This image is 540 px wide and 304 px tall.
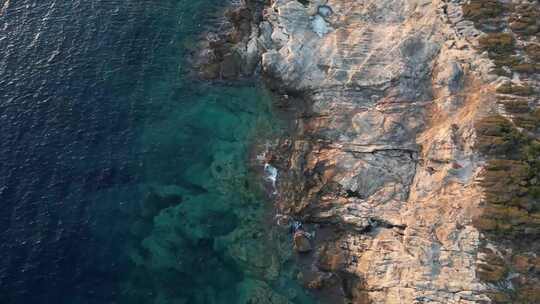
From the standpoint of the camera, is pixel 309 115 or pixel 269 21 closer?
pixel 309 115

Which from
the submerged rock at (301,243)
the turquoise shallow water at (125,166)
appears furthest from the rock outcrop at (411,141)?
the turquoise shallow water at (125,166)

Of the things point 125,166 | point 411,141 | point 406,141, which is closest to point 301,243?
point 406,141

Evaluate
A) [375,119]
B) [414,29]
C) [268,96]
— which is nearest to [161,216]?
[268,96]

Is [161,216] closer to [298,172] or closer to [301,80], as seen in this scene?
[298,172]

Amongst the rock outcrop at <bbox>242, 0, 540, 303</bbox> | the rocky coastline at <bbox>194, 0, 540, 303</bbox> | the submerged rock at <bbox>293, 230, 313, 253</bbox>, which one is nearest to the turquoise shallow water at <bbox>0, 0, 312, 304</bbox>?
the submerged rock at <bbox>293, 230, 313, 253</bbox>

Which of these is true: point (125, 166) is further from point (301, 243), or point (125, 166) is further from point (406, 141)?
point (406, 141)

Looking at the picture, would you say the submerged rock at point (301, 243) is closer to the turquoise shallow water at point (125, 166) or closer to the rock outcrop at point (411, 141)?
the rock outcrop at point (411, 141)
